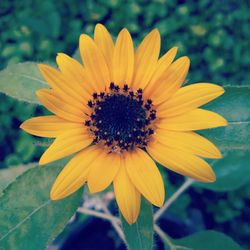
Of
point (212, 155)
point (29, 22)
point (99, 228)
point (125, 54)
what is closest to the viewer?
point (212, 155)

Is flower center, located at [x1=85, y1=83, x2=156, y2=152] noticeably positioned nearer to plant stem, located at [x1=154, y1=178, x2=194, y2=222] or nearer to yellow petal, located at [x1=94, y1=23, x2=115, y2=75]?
yellow petal, located at [x1=94, y1=23, x2=115, y2=75]

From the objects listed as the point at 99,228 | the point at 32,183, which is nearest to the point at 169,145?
the point at 32,183

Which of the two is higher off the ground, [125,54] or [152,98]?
[125,54]

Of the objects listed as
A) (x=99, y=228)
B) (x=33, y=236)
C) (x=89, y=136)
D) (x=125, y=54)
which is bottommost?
(x=99, y=228)

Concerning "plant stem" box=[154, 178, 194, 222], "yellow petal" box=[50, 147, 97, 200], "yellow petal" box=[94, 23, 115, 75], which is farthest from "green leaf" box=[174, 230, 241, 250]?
"yellow petal" box=[94, 23, 115, 75]

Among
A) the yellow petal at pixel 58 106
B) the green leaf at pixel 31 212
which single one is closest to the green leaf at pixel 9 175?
the green leaf at pixel 31 212

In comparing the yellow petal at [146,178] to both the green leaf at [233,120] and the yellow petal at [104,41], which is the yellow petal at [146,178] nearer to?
the green leaf at [233,120]

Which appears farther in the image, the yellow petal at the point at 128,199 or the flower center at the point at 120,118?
the flower center at the point at 120,118

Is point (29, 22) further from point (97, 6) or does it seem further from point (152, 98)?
point (152, 98)
